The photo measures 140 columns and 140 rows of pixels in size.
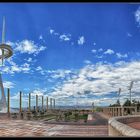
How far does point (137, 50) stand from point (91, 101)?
936 cm

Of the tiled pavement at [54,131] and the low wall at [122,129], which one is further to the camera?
the tiled pavement at [54,131]

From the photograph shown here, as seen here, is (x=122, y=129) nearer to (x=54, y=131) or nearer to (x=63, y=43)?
(x=54, y=131)

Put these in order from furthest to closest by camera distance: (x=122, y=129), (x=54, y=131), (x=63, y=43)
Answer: (x=63, y=43) < (x=54, y=131) < (x=122, y=129)

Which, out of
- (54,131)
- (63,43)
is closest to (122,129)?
(54,131)

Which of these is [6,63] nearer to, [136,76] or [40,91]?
[40,91]

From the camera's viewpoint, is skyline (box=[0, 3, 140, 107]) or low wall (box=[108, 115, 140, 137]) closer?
low wall (box=[108, 115, 140, 137])

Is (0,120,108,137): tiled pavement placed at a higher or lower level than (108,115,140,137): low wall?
lower

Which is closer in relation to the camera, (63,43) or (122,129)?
(122,129)

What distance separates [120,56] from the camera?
72.8ft

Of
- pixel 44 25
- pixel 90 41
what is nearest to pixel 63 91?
pixel 90 41

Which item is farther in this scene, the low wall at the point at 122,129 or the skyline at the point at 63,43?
the skyline at the point at 63,43

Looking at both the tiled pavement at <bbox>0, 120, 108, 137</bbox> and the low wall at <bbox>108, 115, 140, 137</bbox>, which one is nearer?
the low wall at <bbox>108, 115, 140, 137</bbox>

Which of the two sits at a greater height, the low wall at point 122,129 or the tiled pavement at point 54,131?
the low wall at point 122,129
